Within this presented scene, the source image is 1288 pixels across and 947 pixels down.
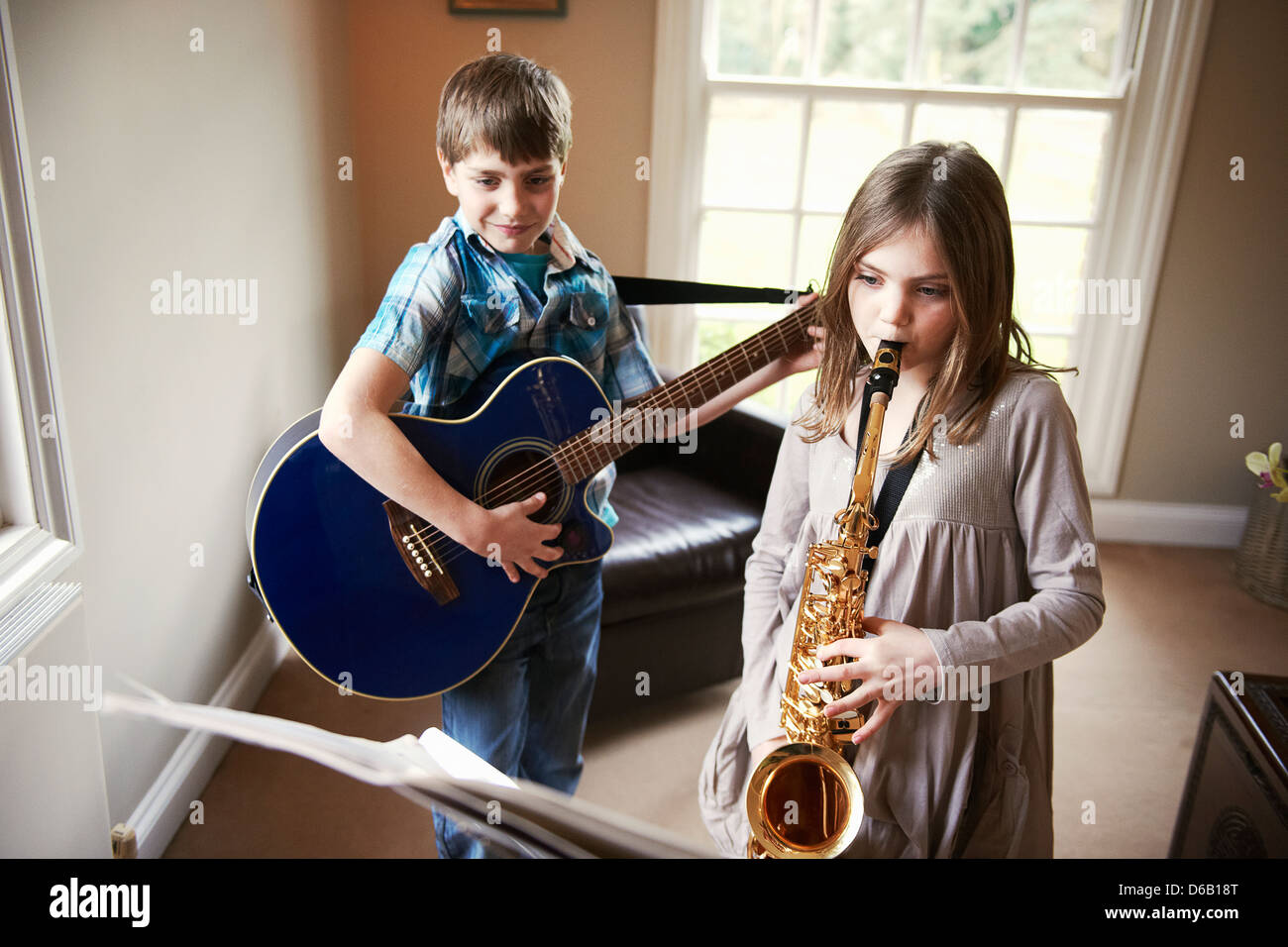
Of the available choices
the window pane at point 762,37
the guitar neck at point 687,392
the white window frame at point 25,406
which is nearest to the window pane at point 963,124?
the window pane at point 762,37

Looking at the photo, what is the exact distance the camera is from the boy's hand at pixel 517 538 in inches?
44.4

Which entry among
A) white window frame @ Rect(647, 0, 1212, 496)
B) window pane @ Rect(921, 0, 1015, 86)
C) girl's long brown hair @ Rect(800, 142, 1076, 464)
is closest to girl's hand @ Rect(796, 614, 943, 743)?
girl's long brown hair @ Rect(800, 142, 1076, 464)

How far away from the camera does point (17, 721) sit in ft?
3.40

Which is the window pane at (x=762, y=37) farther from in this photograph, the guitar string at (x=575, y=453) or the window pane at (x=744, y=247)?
the guitar string at (x=575, y=453)

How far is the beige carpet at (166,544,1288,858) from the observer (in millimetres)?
1790

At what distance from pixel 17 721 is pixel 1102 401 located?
3250mm

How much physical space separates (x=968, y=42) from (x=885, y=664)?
2.61 m

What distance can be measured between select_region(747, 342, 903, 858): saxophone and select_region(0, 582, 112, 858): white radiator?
83 centimetres

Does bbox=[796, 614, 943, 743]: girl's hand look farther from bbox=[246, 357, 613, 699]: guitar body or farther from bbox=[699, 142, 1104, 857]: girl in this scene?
bbox=[246, 357, 613, 699]: guitar body

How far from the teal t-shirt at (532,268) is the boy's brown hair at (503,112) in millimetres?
112

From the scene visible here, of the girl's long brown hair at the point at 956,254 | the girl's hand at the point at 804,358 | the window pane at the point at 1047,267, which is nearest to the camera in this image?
the girl's long brown hair at the point at 956,254
